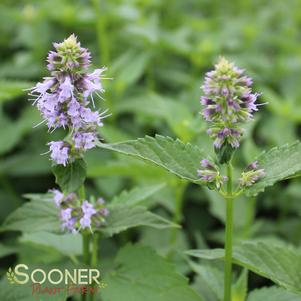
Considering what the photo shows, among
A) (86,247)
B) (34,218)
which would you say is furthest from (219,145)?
(34,218)

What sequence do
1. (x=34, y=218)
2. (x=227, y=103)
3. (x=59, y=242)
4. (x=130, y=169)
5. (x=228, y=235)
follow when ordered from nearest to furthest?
(x=227, y=103), (x=228, y=235), (x=34, y=218), (x=59, y=242), (x=130, y=169)

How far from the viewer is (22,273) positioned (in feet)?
8.66

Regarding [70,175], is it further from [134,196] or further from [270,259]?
[270,259]

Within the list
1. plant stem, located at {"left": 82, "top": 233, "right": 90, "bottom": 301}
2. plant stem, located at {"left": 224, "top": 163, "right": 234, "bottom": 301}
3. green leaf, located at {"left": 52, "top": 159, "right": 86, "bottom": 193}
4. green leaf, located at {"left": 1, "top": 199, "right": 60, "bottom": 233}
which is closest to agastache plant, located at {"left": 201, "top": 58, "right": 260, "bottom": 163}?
plant stem, located at {"left": 224, "top": 163, "right": 234, "bottom": 301}

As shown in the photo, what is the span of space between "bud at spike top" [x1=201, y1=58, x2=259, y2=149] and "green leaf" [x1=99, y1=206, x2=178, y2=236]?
0.58 m

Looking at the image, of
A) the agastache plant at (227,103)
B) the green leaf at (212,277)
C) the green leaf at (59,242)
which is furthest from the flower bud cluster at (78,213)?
the agastache plant at (227,103)

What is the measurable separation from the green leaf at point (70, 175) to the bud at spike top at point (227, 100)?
1.96 ft

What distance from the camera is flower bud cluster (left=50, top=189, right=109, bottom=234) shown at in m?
2.43

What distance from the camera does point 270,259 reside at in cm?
241

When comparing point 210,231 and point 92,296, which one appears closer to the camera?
point 92,296

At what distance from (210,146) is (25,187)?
5.84 feet

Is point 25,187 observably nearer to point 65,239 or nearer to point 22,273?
point 65,239

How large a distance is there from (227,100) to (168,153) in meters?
0.36

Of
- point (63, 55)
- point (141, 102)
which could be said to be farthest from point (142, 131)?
point (63, 55)
